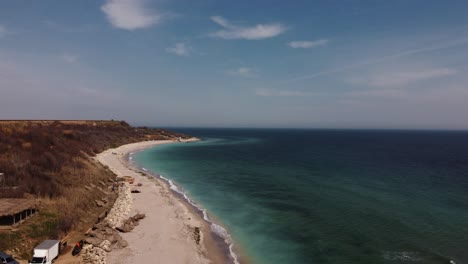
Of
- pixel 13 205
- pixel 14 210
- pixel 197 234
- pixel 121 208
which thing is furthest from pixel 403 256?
pixel 13 205

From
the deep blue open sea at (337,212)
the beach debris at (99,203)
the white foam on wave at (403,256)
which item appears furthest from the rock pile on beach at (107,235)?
the white foam on wave at (403,256)

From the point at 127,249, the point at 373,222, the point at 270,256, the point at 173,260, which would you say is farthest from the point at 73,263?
the point at 373,222

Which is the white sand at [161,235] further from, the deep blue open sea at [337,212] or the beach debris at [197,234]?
the deep blue open sea at [337,212]

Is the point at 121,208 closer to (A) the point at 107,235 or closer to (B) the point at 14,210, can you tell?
(A) the point at 107,235

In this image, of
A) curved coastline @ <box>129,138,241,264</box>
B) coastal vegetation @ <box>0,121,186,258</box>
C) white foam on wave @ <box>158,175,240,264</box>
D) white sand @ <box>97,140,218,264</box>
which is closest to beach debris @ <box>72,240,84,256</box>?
white sand @ <box>97,140,218,264</box>

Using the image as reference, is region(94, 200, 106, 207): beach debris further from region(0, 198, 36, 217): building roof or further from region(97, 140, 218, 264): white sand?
region(0, 198, 36, 217): building roof

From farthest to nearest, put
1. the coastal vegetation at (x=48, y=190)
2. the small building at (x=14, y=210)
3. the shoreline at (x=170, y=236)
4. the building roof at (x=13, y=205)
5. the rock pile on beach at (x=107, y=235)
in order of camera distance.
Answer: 1. the coastal vegetation at (x=48, y=190)
2. the building roof at (x=13, y=205)
3. the small building at (x=14, y=210)
4. the shoreline at (x=170, y=236)
5. the rock pile on beach at (x=107, y=235)
